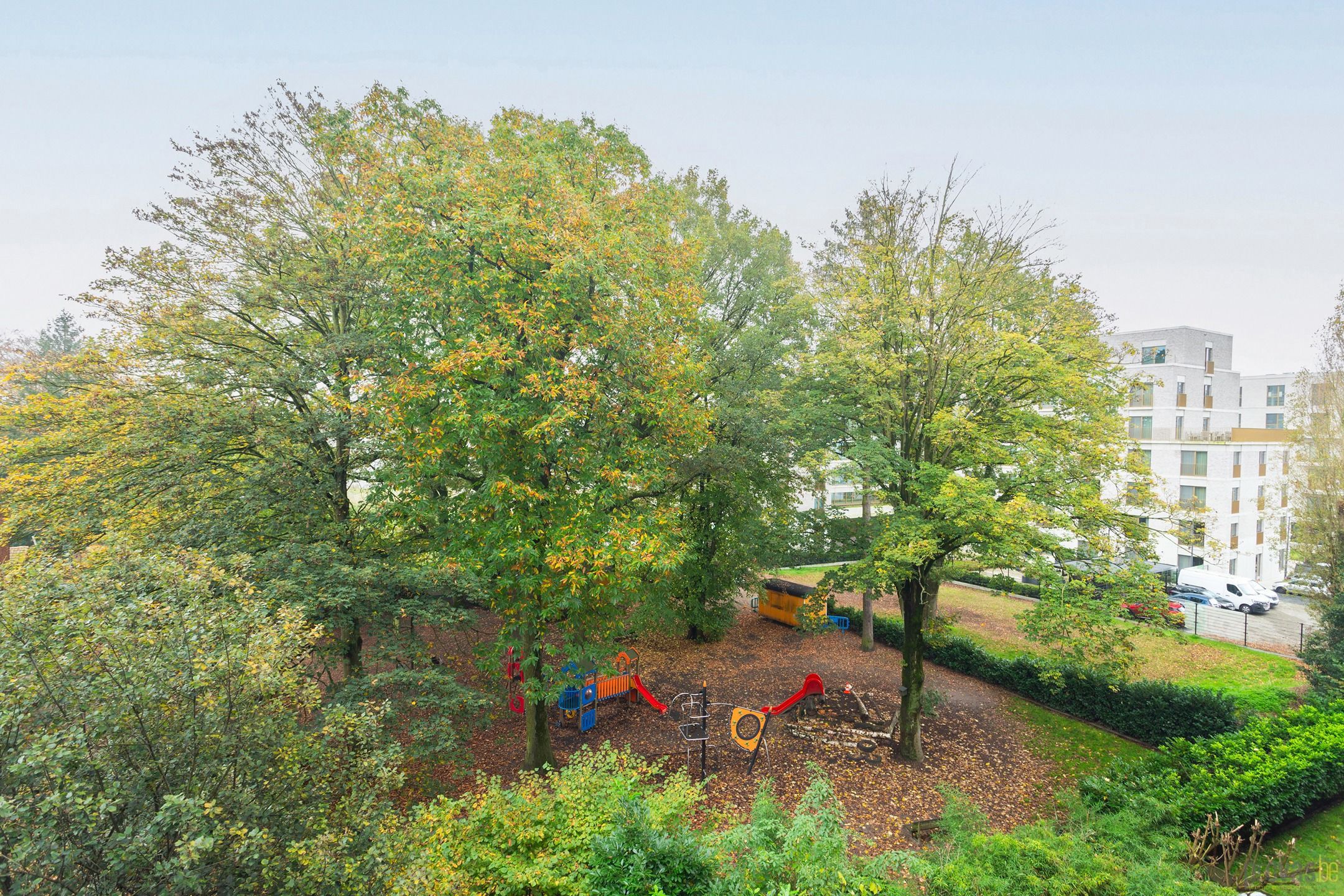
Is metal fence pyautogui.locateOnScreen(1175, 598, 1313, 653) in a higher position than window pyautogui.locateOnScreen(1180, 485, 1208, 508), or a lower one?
lower

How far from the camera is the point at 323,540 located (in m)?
8.91

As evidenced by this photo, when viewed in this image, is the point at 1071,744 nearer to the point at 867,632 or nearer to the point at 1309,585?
the point at 867,632

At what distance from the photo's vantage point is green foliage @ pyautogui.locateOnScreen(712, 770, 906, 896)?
15.9 feet

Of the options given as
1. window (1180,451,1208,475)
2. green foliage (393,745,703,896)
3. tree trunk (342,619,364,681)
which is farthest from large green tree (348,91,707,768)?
window (1180,451,1208,475)

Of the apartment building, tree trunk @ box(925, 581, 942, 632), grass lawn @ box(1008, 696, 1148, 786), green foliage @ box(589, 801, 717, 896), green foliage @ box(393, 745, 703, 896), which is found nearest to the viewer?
green foliage @ box(393, 745, 703, 896)

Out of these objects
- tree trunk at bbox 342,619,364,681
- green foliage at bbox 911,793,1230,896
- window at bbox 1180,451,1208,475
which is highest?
window at bbox 1180,451,1208,475

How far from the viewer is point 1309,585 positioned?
1455cm

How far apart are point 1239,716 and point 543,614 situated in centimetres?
1338

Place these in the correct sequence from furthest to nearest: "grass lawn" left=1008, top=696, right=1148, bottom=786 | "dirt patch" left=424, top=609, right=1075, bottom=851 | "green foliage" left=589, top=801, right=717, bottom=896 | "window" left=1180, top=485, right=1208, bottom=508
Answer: "window" left=1180, top=485, right=1208, bottom=508
"grass lawn" left=1008, top=696, right=1148, bottom=786
"dirt patch" left=424, top=609, right=1075, bottom=851
"green foliage" left=589, top=801, right=717, bottom=896

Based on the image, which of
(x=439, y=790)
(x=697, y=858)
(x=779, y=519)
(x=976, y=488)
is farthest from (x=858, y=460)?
(x=439, y=790)

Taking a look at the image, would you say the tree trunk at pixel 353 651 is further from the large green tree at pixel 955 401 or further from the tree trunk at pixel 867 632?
the tree trunk at pixel 867 632

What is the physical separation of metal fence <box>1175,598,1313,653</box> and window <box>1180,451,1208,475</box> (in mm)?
10717

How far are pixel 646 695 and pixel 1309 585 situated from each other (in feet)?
59.2

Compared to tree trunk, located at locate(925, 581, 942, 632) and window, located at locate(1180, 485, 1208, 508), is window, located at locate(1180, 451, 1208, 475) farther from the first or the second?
tree trunk, located at locate(925, 581, 942, 632)
